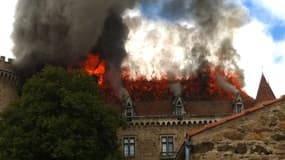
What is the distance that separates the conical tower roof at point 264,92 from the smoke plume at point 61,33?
763 inches

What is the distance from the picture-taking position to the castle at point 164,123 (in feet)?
161

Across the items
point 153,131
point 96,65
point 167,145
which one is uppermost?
point 96,65

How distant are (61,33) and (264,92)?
22580 millimetres

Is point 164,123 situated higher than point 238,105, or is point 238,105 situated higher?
point 238,105

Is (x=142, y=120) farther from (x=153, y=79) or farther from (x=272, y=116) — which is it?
(x=272, y=116)

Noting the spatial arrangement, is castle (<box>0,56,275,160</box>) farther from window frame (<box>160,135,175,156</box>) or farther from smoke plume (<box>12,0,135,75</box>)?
smoke plume (<box>12,0,135,75</box>)

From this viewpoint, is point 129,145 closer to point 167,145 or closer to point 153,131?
point 153,131

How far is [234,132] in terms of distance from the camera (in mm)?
11617

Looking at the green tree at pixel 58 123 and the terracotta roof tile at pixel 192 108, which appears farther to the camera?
the terracotta roof tile at pixel 192 108

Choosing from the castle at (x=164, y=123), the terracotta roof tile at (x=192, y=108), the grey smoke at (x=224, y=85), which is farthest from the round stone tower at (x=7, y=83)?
the grey smoke at (x=224, y=85)

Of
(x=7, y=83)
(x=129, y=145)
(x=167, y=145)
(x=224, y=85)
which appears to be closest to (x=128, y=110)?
(x=129, y=145)

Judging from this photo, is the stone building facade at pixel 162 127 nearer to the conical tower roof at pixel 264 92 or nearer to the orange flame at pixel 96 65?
the conical tower roof at pixel 264 92

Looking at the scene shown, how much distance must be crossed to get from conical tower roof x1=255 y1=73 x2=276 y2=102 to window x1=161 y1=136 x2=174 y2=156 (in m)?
9.15

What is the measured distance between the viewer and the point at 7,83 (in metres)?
52.3
